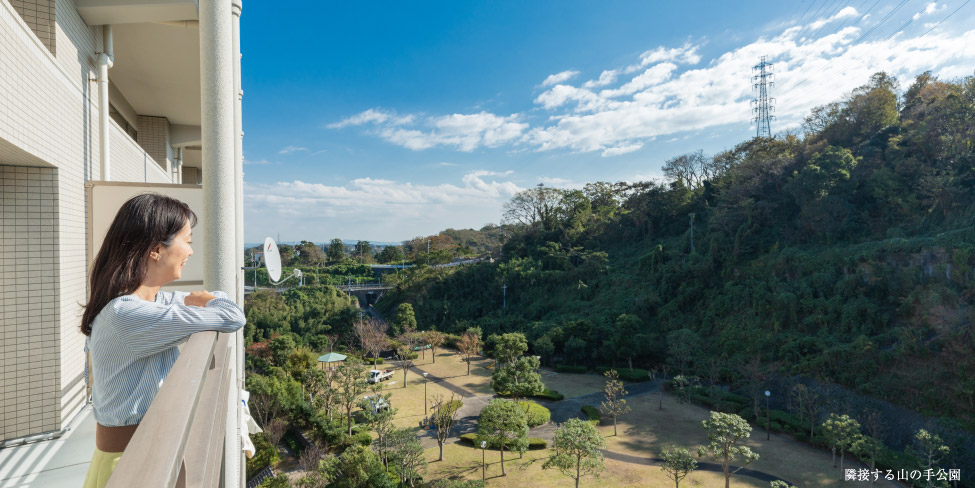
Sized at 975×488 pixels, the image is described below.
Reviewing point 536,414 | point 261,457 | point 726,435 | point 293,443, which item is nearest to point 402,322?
point 536,414

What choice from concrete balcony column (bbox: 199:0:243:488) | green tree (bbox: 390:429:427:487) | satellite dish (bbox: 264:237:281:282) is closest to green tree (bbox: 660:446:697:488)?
green tree (bbox: 390:429:427:487)

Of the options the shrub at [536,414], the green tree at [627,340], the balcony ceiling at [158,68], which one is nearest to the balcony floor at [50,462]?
the balcony ceiling at [158,68]

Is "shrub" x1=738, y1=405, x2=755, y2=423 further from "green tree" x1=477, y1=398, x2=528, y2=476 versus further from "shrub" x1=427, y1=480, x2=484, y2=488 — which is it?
"shrub" x1=427, y1=480, x2=484, y2=488

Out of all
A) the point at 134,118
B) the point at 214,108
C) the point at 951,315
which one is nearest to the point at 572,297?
the point at 951,315

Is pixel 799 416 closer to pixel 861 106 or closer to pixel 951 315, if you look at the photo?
pixel 951 315

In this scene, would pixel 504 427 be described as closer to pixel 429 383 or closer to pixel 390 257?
pixel 429 383
